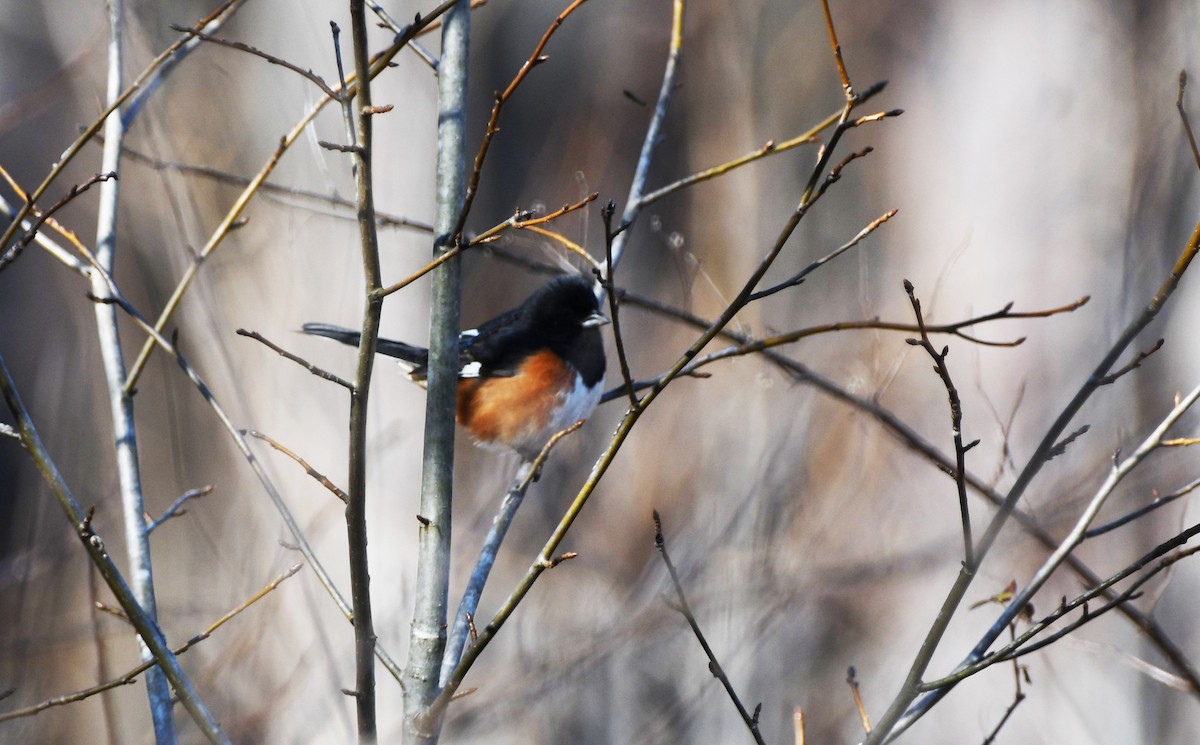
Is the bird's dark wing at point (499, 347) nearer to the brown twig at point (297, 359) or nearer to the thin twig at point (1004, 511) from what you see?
the brown twig at point (297, 359)

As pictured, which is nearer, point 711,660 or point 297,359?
point 297,359

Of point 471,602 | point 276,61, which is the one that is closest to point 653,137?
point 276,61

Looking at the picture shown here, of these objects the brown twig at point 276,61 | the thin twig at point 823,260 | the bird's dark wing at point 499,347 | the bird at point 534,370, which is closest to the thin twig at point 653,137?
the thin twig at point 823,260

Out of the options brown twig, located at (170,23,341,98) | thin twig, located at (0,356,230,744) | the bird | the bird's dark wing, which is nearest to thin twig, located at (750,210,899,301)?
brown twig, located at (170,23,341,98)

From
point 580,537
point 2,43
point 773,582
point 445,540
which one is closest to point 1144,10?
point 773,582

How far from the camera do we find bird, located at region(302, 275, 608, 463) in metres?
3.02

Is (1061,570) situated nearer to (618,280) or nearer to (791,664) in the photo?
(791,664)

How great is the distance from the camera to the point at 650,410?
6578 millimetres

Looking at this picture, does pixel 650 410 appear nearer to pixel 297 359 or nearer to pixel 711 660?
pixel 711 660

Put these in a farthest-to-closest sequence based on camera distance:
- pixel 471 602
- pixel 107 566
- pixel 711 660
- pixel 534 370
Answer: pixel 534 370 < pixel 471 602 < pixel 711 660 < pixel 107 566

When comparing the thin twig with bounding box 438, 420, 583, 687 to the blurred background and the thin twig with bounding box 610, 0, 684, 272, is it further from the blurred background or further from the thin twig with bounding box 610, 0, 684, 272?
the blurred background

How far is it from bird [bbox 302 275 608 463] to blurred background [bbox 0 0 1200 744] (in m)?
0.26

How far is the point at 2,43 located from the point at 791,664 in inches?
226

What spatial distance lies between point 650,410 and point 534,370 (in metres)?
3.57
